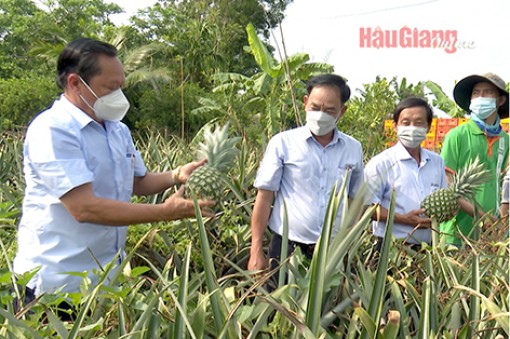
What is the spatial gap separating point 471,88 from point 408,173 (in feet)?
3.10

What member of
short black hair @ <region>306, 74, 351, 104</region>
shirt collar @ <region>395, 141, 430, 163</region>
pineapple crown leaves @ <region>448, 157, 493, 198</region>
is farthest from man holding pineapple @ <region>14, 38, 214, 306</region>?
pineapple crown leaves @ <region>448, 157, 493, 198</region>

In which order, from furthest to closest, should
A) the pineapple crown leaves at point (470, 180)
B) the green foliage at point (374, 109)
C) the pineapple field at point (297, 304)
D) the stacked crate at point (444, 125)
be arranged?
the stacked crate at point (444, 125) → the green foliage at point (374, 109) → the pineapple crown leaves at point (470, 180) → the pineapple field at point (297, 304)

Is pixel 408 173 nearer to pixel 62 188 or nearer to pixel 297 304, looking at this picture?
pixel 297 304

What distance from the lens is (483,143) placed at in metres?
3.24

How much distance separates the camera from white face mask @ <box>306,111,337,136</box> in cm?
259

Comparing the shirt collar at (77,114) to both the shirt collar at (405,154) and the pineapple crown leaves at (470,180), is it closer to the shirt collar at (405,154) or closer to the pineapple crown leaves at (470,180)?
the shirt collar at (405,154)

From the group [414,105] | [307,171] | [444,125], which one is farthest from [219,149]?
[444,125]

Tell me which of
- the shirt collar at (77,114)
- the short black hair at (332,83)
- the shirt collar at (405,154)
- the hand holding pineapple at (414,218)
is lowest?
the hand holding pineapple at (414,218)

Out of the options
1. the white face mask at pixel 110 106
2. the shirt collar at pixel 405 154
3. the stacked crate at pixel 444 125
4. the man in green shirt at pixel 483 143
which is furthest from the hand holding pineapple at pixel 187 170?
the stacked crate at pixel 444 125

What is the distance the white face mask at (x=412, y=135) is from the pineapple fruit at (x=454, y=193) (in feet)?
→ 0.84

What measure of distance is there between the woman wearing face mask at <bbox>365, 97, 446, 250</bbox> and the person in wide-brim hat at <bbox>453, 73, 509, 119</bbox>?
17.7 inches

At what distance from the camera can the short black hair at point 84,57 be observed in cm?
201

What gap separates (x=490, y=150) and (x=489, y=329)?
1997 mm

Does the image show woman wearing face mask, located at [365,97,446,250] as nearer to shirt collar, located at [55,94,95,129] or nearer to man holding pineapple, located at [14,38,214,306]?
man holding pineapple, located at [14,38,214,306]
